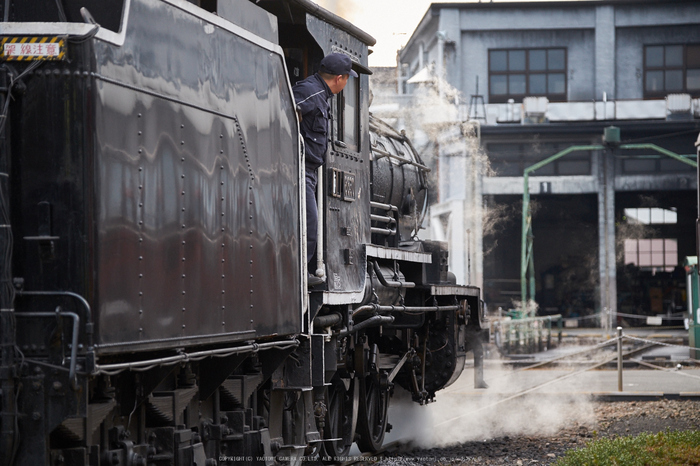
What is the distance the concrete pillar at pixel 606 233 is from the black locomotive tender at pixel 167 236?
976 inches

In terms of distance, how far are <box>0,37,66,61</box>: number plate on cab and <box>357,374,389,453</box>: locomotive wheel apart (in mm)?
5514

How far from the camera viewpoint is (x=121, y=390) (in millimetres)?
4895

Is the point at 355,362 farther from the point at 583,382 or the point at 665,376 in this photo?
the point at 665,376

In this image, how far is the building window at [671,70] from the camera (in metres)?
32.6

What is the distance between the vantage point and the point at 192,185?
4992 millimetres

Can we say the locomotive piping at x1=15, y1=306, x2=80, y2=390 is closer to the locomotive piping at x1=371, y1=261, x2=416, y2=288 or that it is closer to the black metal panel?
the black metal panel

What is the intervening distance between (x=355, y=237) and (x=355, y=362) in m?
1.60

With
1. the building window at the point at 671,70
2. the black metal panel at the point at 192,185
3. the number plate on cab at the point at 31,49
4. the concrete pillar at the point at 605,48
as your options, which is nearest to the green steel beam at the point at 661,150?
the concrete pillar at the point at 605,48

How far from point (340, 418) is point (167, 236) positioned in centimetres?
447

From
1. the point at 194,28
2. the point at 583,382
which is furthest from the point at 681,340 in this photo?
the point at 194,28

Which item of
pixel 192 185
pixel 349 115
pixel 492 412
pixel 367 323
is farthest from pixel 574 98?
pixel 192 185

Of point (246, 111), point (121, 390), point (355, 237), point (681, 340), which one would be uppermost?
point (246, 111)

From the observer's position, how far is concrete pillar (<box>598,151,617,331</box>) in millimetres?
31266

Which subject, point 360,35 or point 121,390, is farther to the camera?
point 360,35
